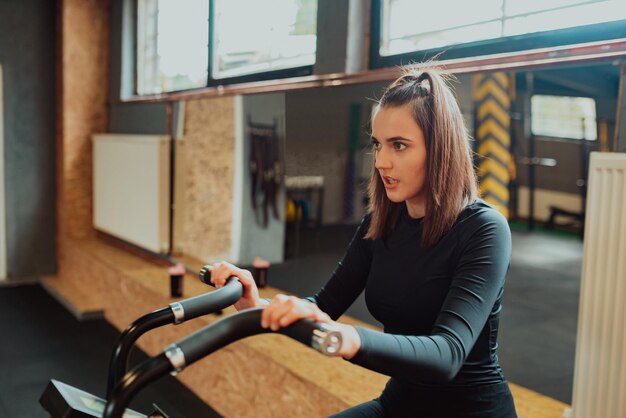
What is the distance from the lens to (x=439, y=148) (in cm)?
126

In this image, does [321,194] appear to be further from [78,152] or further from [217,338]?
[78,152]

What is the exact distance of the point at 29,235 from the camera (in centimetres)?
500

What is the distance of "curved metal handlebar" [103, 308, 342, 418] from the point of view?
875 mm

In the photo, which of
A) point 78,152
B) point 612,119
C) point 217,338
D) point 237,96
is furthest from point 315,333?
point 78,152

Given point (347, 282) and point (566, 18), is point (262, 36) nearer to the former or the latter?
point (566, 18)

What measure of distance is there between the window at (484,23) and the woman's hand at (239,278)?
1.29 meters

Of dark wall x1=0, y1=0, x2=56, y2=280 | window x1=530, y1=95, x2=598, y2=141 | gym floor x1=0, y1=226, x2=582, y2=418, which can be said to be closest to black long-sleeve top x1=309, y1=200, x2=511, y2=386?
gym floor x1=0, y1=226, x2=582, y2=418

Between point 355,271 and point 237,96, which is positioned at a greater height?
point 237,96

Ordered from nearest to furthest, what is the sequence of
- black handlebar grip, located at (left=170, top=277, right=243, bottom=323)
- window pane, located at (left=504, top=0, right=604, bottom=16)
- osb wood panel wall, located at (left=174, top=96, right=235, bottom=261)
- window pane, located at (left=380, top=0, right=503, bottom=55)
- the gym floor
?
black handlebar grip, located at (left=170, top=277, right=243, bottom=323)
window pane, located at (left=504, top=0, right=604, bottom=16)
window pane, located at (left=380, top=0, right=503, bottom=55)
the gym floor
osb wood panel wall, located at (left=174, top=96, right=235, bottom=261)

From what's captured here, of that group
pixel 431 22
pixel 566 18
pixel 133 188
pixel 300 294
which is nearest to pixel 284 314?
pixel 566 18

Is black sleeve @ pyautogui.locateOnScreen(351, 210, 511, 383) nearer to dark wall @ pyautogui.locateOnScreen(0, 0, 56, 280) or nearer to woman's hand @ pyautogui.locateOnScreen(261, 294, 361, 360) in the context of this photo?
woman's hand @ pyautogui.locateOnScreen(261, 294, 361, 360)

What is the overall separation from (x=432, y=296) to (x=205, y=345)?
1.77 feet

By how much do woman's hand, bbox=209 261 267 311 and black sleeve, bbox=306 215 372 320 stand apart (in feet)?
0.58

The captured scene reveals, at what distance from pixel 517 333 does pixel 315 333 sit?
246 cm
